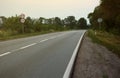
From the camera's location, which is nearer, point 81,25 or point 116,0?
point 116,0

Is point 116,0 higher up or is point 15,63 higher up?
point 116,0

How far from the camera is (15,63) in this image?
12.1 metres

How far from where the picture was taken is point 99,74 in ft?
33.6

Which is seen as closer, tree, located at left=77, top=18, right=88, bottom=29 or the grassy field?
the grassy field

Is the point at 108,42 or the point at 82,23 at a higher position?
the point at 108,42

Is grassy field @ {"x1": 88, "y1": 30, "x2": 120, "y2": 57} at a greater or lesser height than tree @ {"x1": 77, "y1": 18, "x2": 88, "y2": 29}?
greater

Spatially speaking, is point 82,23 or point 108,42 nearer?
point 108,42

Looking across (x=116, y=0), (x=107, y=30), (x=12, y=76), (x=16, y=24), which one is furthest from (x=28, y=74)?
(x=107, y=30)

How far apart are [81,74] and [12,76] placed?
240 centimetres

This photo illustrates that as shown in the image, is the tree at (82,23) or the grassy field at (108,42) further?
the tree at (82,23)

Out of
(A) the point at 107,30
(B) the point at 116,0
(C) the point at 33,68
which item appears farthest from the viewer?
(A) the point at 107,30

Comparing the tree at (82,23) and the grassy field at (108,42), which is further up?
the grassy field at (108,42)

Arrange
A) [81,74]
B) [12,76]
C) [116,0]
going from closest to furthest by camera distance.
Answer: [12,76], [81,74], [116,0]

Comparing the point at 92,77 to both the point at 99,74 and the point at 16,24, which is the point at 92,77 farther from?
the point at 16,24
